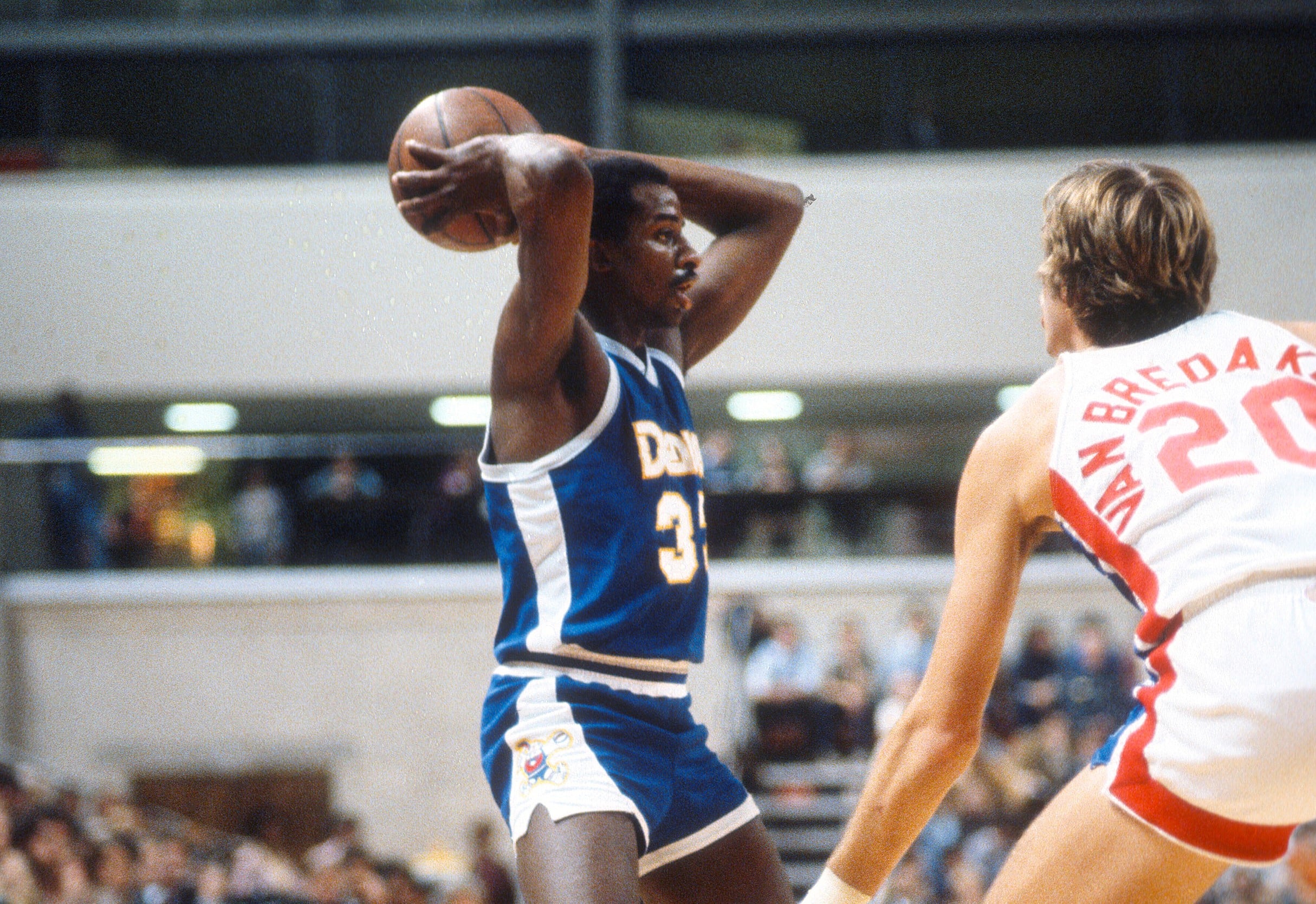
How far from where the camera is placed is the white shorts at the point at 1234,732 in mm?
1965

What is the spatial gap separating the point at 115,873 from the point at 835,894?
23.7 feet

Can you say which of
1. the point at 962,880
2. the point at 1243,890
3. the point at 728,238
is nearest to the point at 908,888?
the point at 962,880

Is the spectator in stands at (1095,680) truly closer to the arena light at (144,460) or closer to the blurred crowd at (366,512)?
the blurred crowd at (366,512)

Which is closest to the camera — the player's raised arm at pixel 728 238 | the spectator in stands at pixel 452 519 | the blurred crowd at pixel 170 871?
the player's raised arm at pixel 728 238

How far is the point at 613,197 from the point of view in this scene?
296cm

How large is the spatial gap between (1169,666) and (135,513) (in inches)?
453

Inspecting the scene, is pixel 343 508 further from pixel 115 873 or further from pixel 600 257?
pixel 600 257

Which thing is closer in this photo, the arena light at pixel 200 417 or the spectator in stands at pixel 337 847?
→ the spectator in stands at pixel 337 847

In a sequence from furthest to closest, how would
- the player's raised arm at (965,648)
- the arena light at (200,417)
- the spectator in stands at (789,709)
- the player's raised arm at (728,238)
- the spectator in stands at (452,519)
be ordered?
the arena light at (200,417) < the spectator in stands at (452,519) < the spectator in stands at (789,709) < the player's raised arm at (728,238) < the player's raised arm at (965,648)

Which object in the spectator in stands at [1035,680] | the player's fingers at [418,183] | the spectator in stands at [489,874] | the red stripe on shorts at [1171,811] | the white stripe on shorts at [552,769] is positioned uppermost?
the player's fingers at [418,183]

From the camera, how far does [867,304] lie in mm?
13969

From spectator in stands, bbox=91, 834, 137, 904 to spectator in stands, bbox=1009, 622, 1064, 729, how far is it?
229 inches

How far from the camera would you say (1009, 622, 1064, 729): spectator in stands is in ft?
32.5

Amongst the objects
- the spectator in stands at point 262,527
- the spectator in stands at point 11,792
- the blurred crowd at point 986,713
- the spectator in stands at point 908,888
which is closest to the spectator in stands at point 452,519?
the spectator in stands at point 262,527
